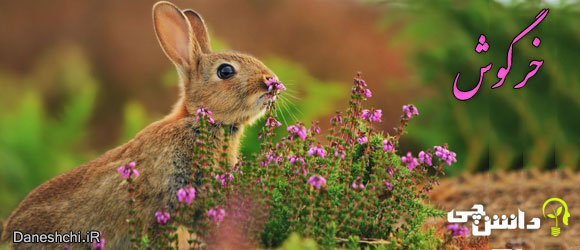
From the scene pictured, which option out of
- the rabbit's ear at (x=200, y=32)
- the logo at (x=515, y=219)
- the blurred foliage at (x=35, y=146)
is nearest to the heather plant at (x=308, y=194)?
the rabbit's ear at (x=200, y=32)

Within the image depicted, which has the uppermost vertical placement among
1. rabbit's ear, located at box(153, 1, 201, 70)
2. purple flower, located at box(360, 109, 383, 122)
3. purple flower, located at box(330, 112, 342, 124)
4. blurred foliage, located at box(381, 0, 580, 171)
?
blurred foliage, located at box(381, 0, 580, 171)

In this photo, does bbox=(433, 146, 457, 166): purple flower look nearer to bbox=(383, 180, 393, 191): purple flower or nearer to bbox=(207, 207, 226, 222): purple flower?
bbox=(383, 180, 393, 191): purple flower

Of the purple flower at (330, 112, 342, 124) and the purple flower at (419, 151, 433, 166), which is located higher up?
the purple flower at (330, 112, 342, 124)

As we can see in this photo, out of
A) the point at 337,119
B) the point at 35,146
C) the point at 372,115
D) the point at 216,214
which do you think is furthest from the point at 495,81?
the point at 35,146

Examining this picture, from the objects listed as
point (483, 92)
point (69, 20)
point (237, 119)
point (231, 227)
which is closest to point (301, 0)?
point (69, 20)

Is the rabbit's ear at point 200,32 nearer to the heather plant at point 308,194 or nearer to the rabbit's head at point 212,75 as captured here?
the rabbit's head at point 212,75

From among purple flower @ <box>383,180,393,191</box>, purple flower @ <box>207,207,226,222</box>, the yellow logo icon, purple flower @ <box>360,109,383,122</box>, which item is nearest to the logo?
the yellow logo icon

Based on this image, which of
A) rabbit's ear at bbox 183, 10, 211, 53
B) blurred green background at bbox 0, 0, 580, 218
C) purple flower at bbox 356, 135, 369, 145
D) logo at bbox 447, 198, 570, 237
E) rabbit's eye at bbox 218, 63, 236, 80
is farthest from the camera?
blurred green background at bbox 0, 0, 580, 218
